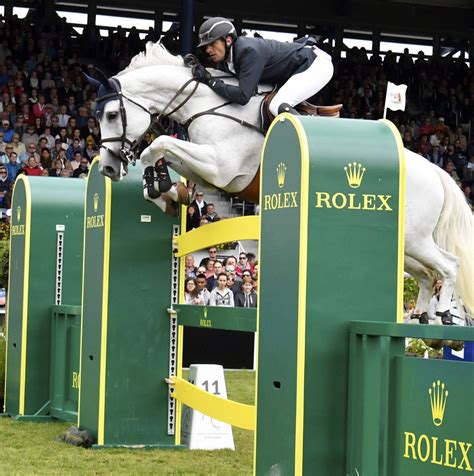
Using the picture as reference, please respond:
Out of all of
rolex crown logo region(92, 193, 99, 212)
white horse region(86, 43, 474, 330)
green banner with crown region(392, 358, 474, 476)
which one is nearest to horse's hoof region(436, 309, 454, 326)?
white horse region(86, 43, 474, 330)

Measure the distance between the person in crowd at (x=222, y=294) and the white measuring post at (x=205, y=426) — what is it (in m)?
5.39

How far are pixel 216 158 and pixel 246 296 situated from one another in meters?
6.72

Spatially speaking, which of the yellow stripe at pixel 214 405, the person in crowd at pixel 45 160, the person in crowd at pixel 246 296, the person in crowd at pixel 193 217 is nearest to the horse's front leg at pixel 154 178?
the yellow stripe at pixel 214 405

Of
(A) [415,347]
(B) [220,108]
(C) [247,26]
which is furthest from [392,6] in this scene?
(B) [220,108]

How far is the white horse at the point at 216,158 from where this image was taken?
6.91 m

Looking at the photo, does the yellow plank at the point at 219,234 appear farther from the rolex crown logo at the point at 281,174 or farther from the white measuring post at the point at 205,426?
the white measuring post at the point at 205,426

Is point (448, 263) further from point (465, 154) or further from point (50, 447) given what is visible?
point (465, 154)

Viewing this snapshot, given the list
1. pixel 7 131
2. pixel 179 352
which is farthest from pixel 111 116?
pixel 7 131

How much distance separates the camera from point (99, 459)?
6934 millimetres

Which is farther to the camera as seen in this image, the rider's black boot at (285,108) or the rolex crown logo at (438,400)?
the rider's black boot at (285,108)

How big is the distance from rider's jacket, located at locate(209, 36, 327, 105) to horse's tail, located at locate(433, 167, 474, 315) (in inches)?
49.3

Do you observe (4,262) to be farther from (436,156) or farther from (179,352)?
(436,156)

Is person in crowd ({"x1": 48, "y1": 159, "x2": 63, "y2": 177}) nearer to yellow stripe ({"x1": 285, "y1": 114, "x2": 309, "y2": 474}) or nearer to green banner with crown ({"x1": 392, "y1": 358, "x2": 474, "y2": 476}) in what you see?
yellow stripe ({"x1": 285, "y1": 114, "x2": 309, "y2": 474})

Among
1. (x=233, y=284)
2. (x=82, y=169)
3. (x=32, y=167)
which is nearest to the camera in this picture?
(x=233, y=284)
